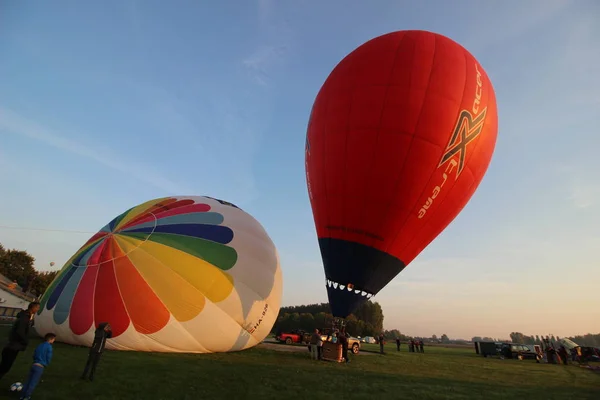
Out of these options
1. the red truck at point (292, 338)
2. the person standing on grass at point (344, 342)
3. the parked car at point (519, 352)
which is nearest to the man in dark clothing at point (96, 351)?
the person standing on grass at point (344, 342)

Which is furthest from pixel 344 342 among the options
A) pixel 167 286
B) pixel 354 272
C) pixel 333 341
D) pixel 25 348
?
pixel 25 348

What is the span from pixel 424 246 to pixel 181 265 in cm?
784

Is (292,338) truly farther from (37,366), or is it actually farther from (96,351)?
(37,366)

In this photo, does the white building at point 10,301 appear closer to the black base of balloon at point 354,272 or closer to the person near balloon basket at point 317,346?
the person near balloon basket at point 317,346

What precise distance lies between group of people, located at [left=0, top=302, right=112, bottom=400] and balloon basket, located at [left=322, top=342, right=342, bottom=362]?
7.24 m

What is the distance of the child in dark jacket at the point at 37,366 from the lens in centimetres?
462

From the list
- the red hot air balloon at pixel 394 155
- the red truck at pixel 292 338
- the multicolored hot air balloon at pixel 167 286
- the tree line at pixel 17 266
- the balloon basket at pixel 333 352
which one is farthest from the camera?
the tree line at pixel 17 266

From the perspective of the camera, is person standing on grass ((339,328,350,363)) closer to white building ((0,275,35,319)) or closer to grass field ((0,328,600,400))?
grass field ((0,328,600,400))

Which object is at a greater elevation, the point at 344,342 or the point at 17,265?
the point at 17,265

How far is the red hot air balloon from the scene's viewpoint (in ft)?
31.1

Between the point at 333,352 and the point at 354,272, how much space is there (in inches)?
138

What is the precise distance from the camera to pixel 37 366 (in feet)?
15.4

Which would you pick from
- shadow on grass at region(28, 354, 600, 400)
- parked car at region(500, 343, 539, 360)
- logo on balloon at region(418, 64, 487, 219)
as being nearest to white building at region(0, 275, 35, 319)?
shadow on grass at region(28, 354, 600, 400)

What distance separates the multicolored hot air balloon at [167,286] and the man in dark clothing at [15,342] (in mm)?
4204
